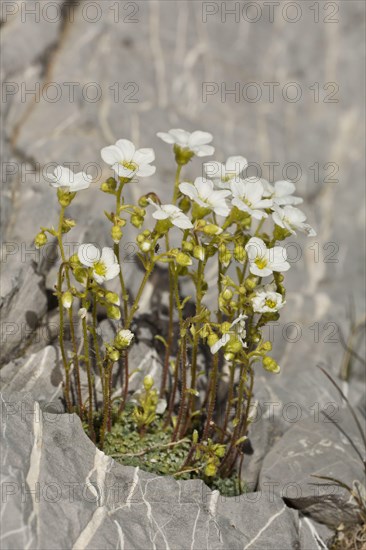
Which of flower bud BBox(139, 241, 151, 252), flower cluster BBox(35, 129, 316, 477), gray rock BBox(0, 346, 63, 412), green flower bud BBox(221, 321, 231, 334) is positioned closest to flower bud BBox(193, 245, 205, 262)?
flower cluster BBox(35, 129, 316, 477)

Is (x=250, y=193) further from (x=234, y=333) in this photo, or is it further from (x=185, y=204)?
(x=234, y=333)

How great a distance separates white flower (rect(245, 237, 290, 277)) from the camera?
324 cm

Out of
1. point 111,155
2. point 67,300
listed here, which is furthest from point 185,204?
point 67,300

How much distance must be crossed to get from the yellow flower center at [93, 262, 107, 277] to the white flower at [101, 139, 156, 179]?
47 centimetres

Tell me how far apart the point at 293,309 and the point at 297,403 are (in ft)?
3.48

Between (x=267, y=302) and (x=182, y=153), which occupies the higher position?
(x=182, y=153)

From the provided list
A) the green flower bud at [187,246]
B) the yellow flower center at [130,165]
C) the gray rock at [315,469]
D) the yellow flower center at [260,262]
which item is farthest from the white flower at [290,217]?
the gray rock at [315,469]

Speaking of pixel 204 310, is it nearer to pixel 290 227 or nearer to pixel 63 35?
pixel 290 227

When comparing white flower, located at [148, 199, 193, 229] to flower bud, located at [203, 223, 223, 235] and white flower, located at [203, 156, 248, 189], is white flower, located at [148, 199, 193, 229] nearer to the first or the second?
flower bud, located at [203, 223, 223, 235]

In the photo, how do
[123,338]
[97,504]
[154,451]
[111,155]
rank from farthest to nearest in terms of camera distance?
1. [154,451]
2. [111,155]
3. [123,338]
4. [97,504]

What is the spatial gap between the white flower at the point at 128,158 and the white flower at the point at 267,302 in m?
0.79

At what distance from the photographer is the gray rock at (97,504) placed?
9.58ft

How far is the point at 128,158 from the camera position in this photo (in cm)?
343

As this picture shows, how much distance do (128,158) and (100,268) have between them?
590mm
